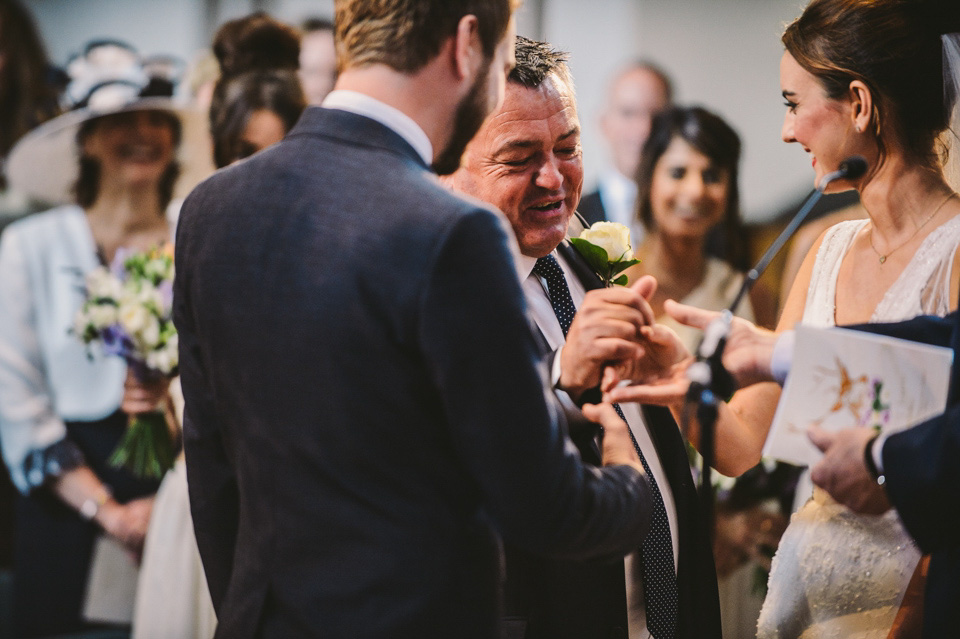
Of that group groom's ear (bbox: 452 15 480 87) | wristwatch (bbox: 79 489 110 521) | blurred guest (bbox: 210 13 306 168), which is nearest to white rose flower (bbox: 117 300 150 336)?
blurred guest (bbox: 210 13 306 168)

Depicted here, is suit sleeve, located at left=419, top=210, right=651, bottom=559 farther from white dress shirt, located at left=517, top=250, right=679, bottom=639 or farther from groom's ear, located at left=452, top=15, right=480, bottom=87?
white dress shirt, located at left=517, top=250, right=679, bottom=639

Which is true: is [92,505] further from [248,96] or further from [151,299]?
[248,96]

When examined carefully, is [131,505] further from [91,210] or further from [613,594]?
[613,594]

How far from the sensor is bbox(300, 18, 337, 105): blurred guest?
4158 mm

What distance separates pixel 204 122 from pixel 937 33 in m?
3.03

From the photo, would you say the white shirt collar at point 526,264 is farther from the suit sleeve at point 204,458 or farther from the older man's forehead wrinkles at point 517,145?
the suit sleeve at point 204,458

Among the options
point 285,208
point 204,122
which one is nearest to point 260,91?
point 204,122

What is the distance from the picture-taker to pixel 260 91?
3.28 metres

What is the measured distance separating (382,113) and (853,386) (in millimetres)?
884

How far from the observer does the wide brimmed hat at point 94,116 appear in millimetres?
3746

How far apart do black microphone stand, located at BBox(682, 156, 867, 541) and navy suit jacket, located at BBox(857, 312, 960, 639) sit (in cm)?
27

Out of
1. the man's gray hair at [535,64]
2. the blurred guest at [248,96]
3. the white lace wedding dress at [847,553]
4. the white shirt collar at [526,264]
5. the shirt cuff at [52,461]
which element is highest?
the man's gray hair at [535,64]

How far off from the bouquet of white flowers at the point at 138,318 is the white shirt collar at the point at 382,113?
1.92m

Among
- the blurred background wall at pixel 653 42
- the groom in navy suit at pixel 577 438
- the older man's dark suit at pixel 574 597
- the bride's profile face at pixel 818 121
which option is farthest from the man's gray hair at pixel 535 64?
the blurred background wall at pixel 653 42
